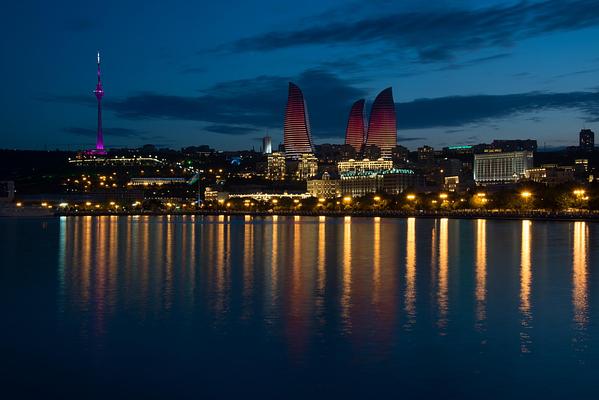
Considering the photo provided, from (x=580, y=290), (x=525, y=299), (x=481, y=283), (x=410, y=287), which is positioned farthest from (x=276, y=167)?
(x=525, y=299)

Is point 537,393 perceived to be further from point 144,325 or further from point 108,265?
point 108,265

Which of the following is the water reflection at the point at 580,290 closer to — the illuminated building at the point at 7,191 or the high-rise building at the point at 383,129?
the illuminated building at the point at 7,191

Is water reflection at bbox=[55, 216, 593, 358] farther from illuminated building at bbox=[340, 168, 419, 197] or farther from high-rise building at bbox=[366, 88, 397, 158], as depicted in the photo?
high-rise building at bbox=[366, 88, 397, 158]

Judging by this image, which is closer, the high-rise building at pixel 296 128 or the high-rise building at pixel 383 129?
the high-rise building at pixel 296 128

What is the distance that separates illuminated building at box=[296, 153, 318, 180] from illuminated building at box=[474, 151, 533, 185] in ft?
108

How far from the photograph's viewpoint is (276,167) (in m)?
158

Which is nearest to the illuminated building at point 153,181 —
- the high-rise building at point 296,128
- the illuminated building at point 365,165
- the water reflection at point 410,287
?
the high-rise building at point 296,128

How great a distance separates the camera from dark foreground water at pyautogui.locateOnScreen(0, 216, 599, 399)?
10047mm

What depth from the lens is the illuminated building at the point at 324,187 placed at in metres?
134

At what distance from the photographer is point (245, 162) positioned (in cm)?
17838

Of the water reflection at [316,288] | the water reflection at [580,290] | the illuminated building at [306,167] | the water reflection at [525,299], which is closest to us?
the water reflection at [525,299]

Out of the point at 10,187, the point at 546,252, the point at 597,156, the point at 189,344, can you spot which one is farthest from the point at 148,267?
the point at 597,156

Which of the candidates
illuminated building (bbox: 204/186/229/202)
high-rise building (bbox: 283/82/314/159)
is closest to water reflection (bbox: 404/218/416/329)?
illuminated building (bbox: 204/186/229/202)

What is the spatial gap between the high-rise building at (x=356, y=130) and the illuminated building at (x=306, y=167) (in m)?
16.7
